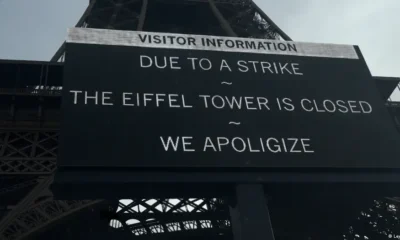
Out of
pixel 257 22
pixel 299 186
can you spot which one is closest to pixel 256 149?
pixel 299 186

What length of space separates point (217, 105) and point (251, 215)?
7.68 feet

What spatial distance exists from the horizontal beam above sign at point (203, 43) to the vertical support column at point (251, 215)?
364 cm

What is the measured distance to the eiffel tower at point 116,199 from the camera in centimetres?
1113

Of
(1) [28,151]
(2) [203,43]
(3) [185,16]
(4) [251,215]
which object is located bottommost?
(4) [251,215]

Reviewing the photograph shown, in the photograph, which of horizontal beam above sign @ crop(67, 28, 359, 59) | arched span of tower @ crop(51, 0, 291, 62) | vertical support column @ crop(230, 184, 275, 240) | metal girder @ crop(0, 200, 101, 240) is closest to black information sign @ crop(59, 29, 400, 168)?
horizontal beam above sign @ crop(67, 28, 359, 59)

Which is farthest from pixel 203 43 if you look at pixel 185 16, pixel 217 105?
pixel 185 16

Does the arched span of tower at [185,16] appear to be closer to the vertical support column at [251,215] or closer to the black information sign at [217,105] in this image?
the black information sign at [217,105]

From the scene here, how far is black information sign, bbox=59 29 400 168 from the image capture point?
7.44 metres

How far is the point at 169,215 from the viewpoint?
20.4 meters

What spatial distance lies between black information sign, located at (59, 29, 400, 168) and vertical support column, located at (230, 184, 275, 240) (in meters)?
0.43

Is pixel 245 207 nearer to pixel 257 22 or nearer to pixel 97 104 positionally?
pixel 97 104

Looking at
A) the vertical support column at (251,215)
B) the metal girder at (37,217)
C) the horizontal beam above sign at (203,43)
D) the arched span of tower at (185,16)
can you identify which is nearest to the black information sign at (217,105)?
the horizontal beam above sign at (203,43)

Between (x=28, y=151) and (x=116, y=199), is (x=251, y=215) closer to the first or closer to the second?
(x=116, y=199)

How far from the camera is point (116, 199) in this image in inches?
307
